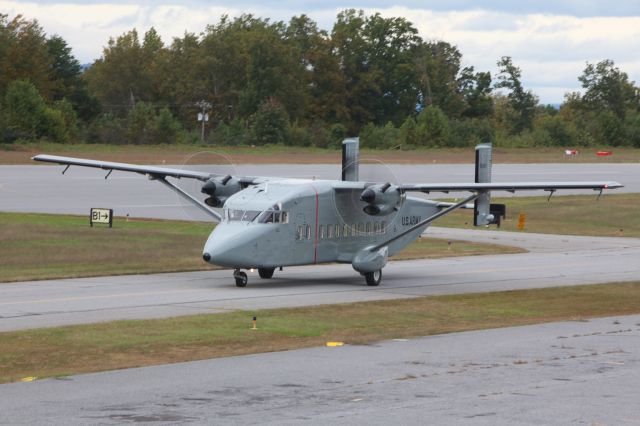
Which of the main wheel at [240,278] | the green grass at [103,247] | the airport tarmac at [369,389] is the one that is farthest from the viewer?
the green grass at [103,247]

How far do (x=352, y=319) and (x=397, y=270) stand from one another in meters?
11.7

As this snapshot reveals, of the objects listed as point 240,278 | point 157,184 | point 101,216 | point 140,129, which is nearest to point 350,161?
point 240,278

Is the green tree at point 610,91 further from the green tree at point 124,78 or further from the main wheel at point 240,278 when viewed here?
the main wheel at point 240,278

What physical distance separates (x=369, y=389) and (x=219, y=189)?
17.4 meters

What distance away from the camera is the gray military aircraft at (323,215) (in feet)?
98.6

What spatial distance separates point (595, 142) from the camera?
152 m

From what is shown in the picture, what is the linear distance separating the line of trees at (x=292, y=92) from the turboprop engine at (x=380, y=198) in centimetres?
7708

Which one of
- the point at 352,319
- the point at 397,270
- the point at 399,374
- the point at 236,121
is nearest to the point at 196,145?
the point at 236,121

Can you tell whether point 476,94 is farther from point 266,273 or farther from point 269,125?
point 266,273

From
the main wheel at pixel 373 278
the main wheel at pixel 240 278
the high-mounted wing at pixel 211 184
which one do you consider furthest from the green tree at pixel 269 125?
the main wheel at pixel 240 278

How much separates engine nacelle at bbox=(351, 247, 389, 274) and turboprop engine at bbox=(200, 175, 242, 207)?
4.27 m

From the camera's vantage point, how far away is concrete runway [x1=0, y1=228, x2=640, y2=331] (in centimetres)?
2600

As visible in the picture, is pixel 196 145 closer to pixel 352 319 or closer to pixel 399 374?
pixel 352 319

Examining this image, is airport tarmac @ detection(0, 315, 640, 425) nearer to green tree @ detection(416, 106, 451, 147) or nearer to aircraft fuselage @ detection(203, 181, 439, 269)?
A: aircraft fuselage @ detection(203, 181, 439, 269)
